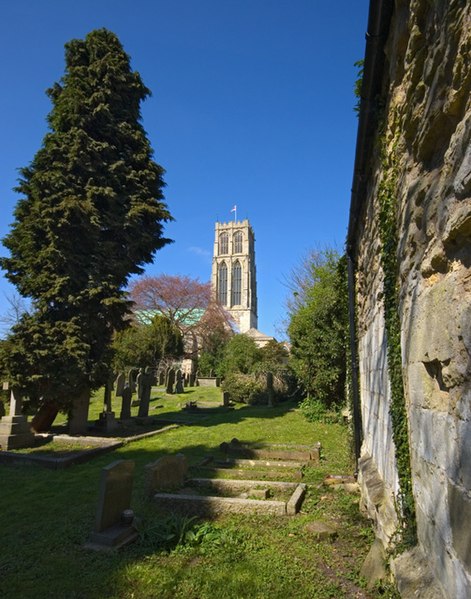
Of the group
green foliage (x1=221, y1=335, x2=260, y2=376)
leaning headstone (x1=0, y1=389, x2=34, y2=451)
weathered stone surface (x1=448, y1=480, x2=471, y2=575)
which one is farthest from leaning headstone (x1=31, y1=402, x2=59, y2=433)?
weathered stone surface (x1=448, y1=480, x2=471, y2=575)

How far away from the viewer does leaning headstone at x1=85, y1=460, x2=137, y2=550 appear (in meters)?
4.74

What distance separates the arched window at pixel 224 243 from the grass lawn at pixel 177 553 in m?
79.1

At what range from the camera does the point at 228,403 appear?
1992 cm

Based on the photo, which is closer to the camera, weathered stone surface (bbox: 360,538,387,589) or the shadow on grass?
weathered stone surface (bbox: 360,538,387,589)

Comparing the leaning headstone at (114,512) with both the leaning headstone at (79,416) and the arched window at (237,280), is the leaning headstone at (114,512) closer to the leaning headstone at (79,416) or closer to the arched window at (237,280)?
the leaning headstone at (79,416)

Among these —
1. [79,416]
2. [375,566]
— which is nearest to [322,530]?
[375,566]

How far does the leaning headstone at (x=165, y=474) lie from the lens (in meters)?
6.37

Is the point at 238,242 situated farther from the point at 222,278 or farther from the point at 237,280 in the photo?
the point at 222,278

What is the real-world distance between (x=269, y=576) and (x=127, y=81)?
15543mm

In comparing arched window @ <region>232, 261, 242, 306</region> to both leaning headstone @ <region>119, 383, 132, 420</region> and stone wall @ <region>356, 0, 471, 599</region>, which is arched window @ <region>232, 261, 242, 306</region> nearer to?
leaning headstone @ <region>119, 383, 132, 420</region>

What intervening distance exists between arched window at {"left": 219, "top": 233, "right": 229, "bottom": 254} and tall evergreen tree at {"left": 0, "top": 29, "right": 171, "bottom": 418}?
7081 centimetres

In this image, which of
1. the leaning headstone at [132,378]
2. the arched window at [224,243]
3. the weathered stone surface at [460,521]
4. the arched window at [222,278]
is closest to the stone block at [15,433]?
the leaning headstone at [132,378]

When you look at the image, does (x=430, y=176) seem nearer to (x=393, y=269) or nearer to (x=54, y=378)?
(x=393, y=269)

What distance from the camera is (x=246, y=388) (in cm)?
2044
